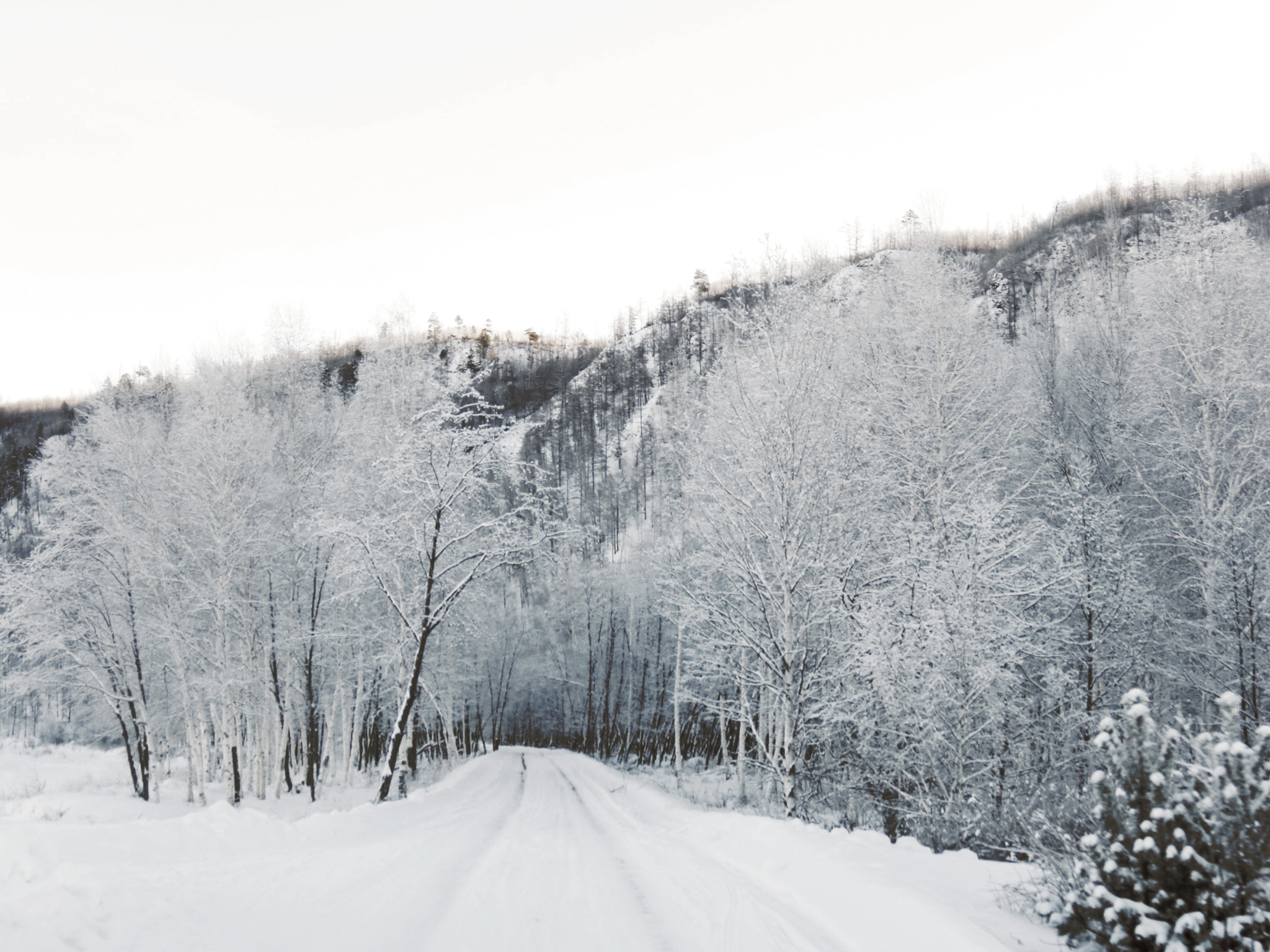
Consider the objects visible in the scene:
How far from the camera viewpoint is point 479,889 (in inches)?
292

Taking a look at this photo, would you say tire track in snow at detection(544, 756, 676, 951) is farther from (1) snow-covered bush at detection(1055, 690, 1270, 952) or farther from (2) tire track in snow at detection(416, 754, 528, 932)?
(1) snow-covered bush at detection(1055, 690, 1270, 952)

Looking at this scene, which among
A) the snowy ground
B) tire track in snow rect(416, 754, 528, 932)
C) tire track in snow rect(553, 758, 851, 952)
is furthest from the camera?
tire track in snow rect(416, 754, 528, 932)

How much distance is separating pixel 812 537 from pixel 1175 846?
8.46 metres

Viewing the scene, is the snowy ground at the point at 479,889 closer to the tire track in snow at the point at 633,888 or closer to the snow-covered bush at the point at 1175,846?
the tire track in snow at the point at 633,888

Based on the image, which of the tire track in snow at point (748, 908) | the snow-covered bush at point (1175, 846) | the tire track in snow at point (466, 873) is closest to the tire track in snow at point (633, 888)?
the tire track in snow at point (748, 908)

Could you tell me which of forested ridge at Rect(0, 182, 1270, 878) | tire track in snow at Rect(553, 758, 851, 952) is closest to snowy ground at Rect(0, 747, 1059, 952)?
tire track in snow at Rect(553, 758, 851, 952)

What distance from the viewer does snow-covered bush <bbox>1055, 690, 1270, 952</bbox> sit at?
13.2ft

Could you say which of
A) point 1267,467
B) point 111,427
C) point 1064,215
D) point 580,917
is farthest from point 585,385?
point 580,917

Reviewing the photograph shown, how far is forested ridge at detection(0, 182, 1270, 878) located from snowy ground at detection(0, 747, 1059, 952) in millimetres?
2031

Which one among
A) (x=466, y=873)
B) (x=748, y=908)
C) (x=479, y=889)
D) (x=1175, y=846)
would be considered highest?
(x=1175, y=846)

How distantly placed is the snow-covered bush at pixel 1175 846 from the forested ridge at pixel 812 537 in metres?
2.06

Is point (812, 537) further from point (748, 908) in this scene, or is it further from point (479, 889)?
point (479, 889)

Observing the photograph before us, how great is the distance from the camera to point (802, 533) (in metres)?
12.4

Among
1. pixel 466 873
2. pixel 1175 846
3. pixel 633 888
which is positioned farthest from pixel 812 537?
pixel 1175 846
